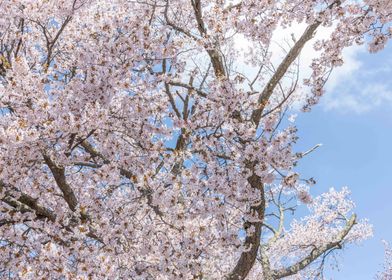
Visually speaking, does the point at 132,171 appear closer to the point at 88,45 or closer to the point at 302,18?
the point at 88,45

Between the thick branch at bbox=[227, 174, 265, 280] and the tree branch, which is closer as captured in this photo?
the thick branch at bbox=[227, 174, 265, 280]

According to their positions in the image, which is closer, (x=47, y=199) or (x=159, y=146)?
(x=159, y=146)

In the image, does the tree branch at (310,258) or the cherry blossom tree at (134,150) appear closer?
the cherry blossom tree at (134,150)

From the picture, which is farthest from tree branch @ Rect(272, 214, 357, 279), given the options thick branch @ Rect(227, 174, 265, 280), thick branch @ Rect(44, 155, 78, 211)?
thick branch @ Rect(44, 155, 78, 211)

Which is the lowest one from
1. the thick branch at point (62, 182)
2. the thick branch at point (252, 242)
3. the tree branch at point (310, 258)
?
the thick branch at point (62, 182)

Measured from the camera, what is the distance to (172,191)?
5.92m

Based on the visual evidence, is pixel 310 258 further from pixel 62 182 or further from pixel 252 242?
pixel 62 182

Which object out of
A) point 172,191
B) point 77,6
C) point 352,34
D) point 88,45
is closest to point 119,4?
point 77,6

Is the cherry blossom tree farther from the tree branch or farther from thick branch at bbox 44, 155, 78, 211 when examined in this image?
the tree branch

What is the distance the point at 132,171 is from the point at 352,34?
418cm

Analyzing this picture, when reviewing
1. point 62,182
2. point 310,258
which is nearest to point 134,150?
point 62,182

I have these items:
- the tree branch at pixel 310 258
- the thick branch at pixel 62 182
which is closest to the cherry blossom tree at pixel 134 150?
the thick branch at pixel 62 182

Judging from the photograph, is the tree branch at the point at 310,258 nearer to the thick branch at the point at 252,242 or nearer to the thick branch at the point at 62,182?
the thick branch at the point at 252,242

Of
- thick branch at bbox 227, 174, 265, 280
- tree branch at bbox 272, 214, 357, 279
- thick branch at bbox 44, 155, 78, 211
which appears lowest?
thick branch at bbox 44, 155, 78, 211
